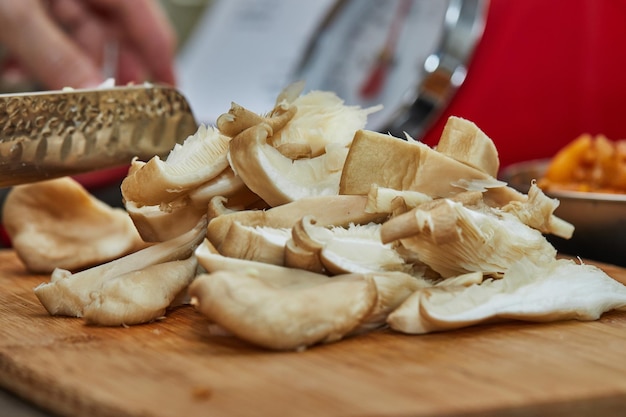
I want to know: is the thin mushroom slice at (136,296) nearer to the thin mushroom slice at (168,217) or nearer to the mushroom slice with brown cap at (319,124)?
the thin mushroom slice at (168,217)

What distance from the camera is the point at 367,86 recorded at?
85.4 inches

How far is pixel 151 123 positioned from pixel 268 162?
413mm

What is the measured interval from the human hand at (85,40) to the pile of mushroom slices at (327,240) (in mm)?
862

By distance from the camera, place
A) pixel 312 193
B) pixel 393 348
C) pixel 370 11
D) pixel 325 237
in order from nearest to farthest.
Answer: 1. pixel 393 348
2. pixel 325 237
3. pixel 312 193
4. pixel 370 11

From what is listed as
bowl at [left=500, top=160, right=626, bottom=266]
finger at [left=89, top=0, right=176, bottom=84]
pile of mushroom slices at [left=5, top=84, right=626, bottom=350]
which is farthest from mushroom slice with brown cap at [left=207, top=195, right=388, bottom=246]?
finger at [left=89, top=0, right=176, bottom=84]

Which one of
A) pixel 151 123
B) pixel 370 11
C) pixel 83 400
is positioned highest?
pixel 370 11

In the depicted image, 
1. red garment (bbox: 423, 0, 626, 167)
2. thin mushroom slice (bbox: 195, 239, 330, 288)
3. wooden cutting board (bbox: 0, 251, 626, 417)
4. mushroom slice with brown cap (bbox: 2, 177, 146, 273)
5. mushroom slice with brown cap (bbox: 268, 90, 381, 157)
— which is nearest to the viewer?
wooden cutting board (bbox: 0, 251, 626, 417)

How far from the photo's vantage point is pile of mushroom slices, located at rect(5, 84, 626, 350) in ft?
2.96

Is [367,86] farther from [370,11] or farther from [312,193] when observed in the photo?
[312,193]

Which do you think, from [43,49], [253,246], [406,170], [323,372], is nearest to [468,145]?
[406,170]

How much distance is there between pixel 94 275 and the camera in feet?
3.62

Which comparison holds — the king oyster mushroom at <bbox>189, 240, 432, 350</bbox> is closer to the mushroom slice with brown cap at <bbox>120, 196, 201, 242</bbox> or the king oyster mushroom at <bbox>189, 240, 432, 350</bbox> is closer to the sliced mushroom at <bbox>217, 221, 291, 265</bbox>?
the sliced mushroom at <bbox>217, 221, 291, 265</bbox>

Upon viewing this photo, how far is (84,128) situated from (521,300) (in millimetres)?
720

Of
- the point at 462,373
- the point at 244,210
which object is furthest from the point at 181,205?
the point at 462,373
